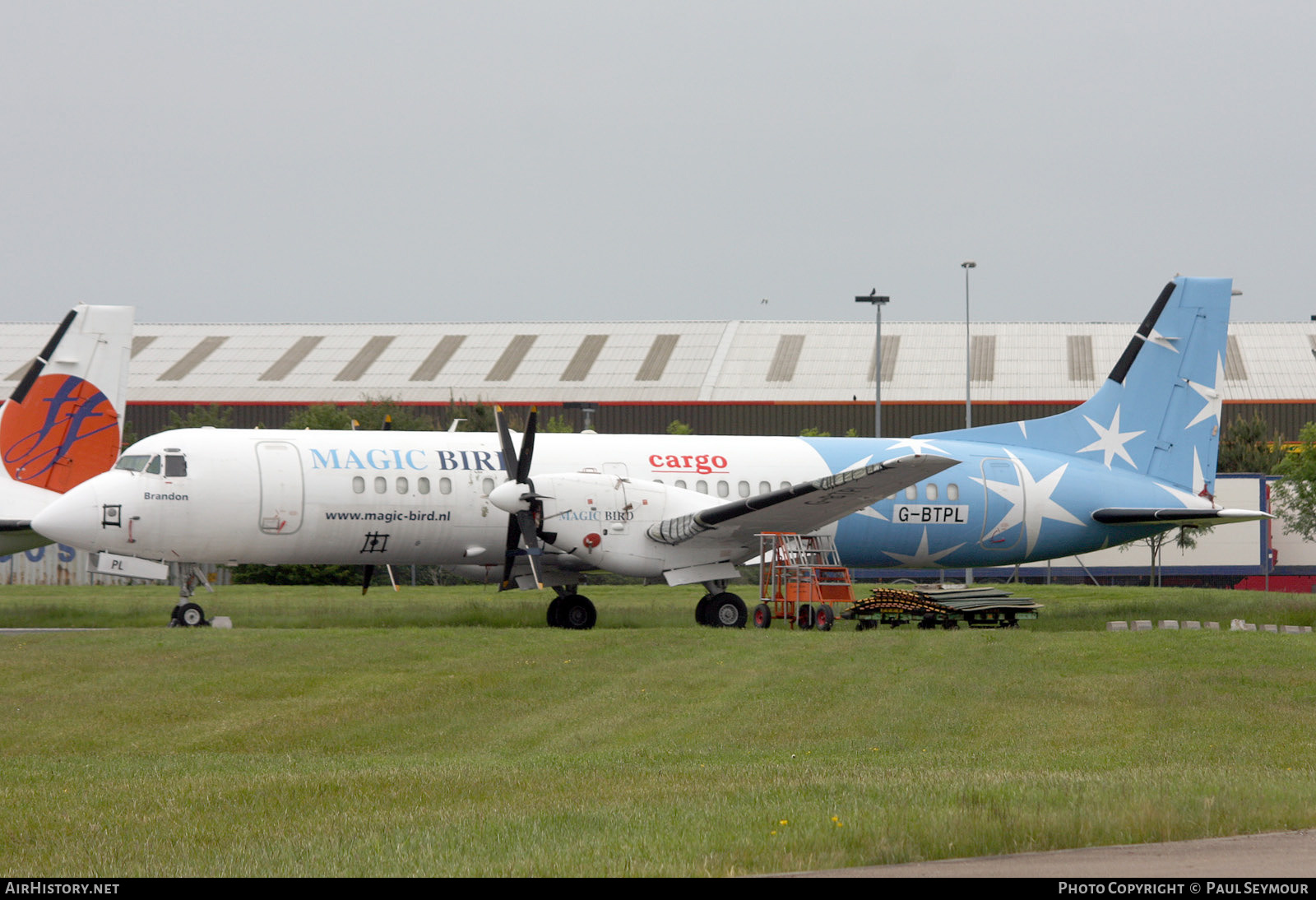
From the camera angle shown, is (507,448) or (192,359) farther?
(192,359)

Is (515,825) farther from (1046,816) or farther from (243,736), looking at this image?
(243,736)

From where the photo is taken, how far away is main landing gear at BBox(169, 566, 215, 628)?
25438mm

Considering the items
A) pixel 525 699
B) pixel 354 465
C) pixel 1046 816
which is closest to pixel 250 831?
pixel 1046 816

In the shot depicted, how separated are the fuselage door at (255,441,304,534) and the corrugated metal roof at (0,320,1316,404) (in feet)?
137

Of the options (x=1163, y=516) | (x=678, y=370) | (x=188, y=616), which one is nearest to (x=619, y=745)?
(x=188, y=616)

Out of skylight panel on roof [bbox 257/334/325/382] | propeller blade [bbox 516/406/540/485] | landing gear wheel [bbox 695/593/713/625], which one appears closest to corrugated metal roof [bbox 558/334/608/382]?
skylight panel on roof [bbox 257/334/325/382]

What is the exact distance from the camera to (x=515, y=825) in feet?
31.3

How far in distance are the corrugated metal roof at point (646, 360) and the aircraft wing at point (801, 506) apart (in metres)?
41.4

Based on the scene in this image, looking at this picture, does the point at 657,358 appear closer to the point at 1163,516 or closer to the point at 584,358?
the point at 584,358

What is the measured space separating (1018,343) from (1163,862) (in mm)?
70613

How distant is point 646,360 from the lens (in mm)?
74562

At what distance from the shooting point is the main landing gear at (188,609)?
25.4 metres

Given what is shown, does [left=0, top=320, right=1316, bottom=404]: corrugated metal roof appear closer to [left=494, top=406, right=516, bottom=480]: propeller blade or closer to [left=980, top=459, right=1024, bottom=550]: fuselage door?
[left=980, top=459, right=1024, bottom=550]: fuselage door

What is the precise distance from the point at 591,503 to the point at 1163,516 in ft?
44.3
